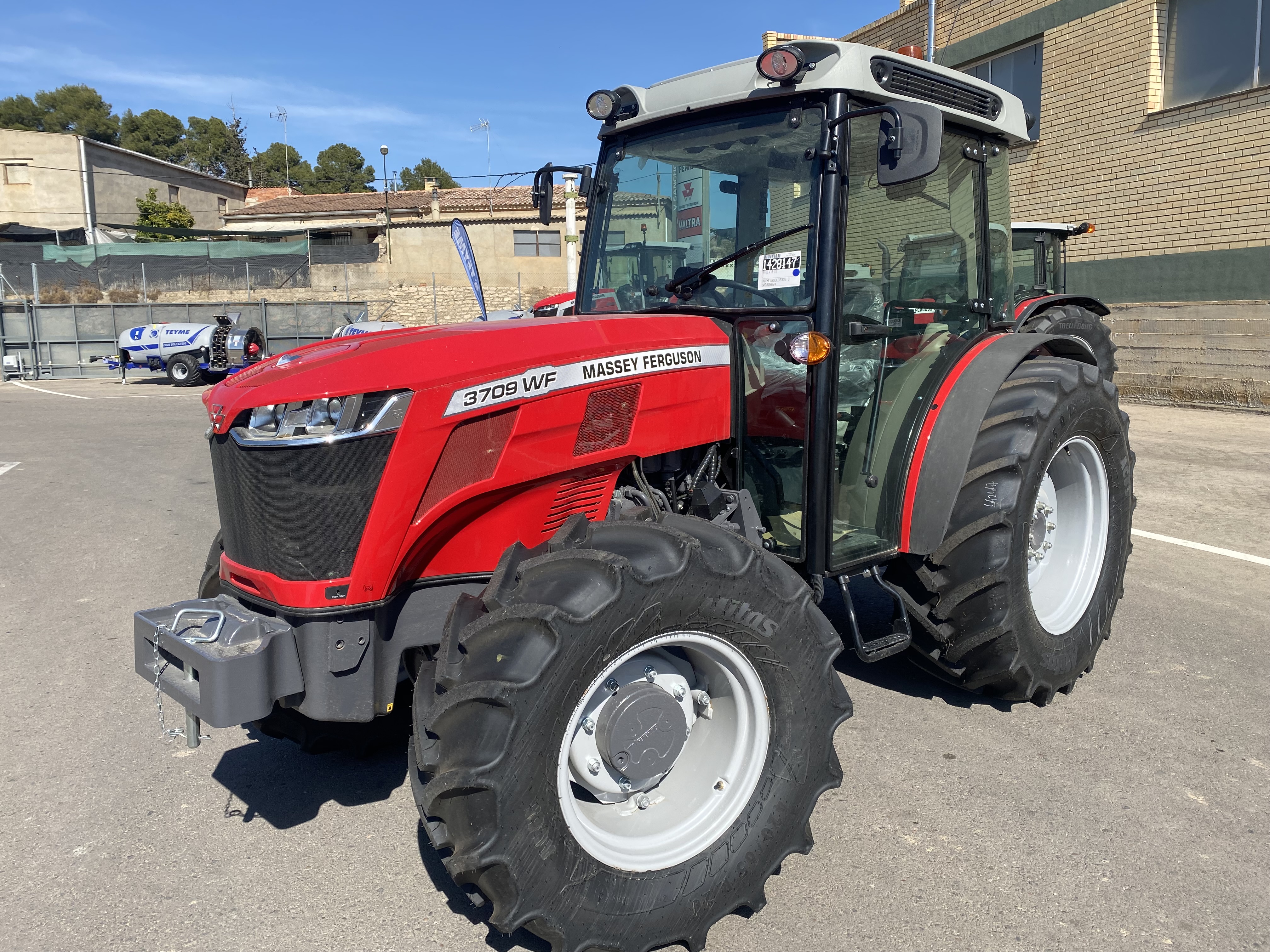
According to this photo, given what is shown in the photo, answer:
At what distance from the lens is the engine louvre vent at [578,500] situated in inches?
109

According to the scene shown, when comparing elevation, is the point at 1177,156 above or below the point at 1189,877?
above

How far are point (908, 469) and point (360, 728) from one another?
2.19 meters

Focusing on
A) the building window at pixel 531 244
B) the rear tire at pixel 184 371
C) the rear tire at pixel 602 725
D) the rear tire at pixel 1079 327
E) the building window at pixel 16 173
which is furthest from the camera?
the building window at pixel 16 173

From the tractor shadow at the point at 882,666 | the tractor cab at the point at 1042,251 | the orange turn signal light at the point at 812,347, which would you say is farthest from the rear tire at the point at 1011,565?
the tractor cab at the point at 1042,251

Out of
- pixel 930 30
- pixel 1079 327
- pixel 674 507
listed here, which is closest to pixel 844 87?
pixel 674 507

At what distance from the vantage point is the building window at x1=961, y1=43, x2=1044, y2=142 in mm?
15086

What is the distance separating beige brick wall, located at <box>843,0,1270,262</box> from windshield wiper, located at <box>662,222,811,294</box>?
9740mm

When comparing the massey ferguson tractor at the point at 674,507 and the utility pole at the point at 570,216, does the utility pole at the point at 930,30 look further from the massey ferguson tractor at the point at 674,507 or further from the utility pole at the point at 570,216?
the massey ferguson tractor at the point at 674,507

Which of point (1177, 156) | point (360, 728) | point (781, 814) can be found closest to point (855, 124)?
point (781, 814)

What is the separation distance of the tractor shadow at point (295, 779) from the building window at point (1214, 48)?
13.6 meters

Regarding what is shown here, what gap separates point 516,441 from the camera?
2.55 metres

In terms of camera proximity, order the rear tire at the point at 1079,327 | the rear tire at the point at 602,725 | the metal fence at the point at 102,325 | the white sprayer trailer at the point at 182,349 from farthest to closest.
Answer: the metal fence at the point at 102,325
the white sprayer trailer at the point at 182,349
the rear tire at the point at 1079,327
the rear tire at the point at 602,725

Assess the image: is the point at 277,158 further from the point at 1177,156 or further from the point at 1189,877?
the point at 1189,877

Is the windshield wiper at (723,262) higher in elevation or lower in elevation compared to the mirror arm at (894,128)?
lower
